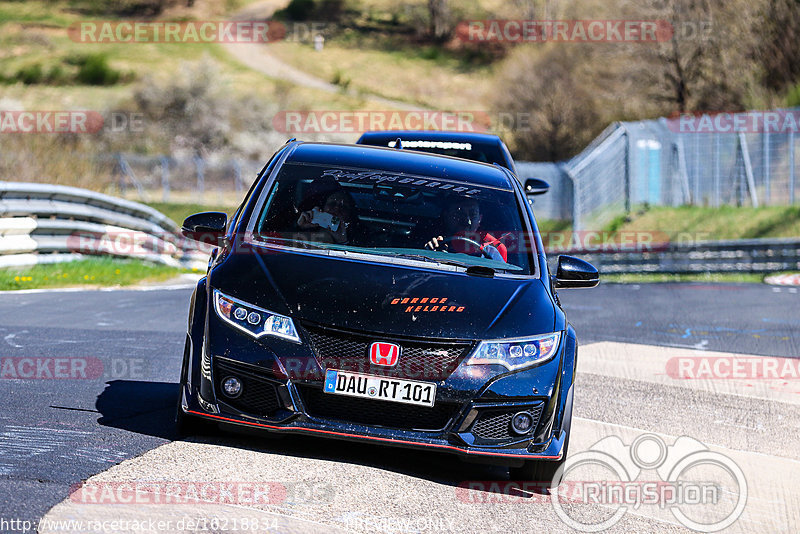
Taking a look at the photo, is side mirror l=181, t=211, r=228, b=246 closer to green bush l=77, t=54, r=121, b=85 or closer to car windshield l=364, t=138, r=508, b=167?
car windshield l=364, t=138, r=508, b=167

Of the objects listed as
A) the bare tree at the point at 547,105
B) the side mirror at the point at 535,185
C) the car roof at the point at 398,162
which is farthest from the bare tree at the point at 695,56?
the car roof at the point at 398,162

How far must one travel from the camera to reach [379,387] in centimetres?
559

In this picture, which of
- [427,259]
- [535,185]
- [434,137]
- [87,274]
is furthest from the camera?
[87,274]

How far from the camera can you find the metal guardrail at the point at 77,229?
1596cm

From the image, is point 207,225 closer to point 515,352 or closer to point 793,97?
point 515,352

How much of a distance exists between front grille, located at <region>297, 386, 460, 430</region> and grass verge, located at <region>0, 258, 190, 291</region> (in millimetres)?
10211

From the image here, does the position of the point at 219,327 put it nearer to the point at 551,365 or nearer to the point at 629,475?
the point at 551,365

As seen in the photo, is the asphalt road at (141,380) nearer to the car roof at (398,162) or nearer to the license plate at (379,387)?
the license plate at (379,387)

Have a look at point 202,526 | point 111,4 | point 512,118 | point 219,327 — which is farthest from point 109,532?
point 111,4

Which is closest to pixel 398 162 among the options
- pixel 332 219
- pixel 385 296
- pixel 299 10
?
pixel 332 219

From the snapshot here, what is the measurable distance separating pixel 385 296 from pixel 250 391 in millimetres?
780

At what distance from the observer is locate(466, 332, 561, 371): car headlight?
5.66 meters

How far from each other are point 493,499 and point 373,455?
0.79 metres

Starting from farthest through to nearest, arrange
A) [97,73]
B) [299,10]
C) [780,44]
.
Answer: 1. [299,10]
2. [97,73]
3. [780,44]
